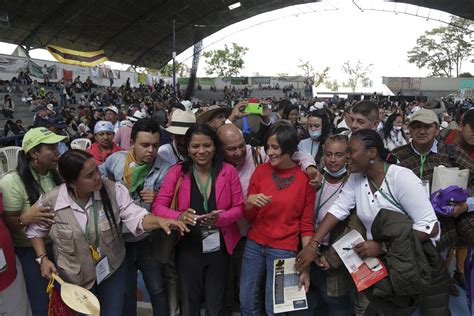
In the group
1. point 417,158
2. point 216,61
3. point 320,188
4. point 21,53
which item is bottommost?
point 320,188

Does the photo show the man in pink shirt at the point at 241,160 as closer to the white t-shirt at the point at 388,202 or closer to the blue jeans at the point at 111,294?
the white t-shirt at the point at 388,202

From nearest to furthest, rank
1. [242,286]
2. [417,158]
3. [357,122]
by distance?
[242,286] < [417,158] < [357,122]

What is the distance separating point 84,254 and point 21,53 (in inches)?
1300

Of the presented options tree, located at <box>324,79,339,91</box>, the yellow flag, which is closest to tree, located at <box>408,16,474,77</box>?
tree, located at <box>324,79,339,91</box>

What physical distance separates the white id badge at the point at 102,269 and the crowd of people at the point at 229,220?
0.8 inches

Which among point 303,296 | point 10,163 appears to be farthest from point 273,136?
point 10,163

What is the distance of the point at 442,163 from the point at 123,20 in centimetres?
3130

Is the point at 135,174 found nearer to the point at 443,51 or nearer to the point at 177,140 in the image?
the point at 177,140

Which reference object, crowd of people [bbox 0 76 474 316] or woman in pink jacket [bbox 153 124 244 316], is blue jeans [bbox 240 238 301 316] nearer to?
crowd of people [bbox 0 76 474 316]

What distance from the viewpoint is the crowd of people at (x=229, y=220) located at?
1818mm

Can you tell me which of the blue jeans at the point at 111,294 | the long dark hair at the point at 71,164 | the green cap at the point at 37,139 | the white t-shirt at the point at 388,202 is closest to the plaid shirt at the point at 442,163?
the white t-shirt at the point at 388,202

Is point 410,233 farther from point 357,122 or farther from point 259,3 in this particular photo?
point 259,3

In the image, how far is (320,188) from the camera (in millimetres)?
2299

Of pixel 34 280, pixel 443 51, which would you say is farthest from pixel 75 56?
pixel 443 51
